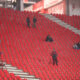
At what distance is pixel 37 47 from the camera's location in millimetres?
23328

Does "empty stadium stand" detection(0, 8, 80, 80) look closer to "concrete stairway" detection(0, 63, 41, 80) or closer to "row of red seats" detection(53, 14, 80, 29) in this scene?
"concrete stairway" detection(0, 63, 41, 80)

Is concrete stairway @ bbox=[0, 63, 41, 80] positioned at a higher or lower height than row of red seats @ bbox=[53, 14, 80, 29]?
lower

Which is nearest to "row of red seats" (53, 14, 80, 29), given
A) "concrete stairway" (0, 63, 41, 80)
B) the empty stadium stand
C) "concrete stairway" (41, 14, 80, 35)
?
"concrete stairway" (41, 14, 80, 35)

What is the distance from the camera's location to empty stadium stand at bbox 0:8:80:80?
18159mm

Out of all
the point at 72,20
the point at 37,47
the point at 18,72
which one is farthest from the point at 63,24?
the point at 18,72

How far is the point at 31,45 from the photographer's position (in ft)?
76.9

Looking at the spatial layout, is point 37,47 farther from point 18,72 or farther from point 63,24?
point 63,24

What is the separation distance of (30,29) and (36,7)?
20495 millimetres

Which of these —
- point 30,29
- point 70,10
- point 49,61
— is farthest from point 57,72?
point 70,10

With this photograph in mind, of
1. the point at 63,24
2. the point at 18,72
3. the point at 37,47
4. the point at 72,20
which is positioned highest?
the point at 72,20

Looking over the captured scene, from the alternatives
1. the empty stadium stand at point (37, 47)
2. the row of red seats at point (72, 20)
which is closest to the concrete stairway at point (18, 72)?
the empty stadium stand at point (37, 47)

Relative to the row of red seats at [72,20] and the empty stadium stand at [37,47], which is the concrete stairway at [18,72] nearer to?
the empty stadium stand at [37,47]

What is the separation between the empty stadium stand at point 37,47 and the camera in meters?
18.2

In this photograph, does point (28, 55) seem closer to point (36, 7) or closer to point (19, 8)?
point (19, 8)
